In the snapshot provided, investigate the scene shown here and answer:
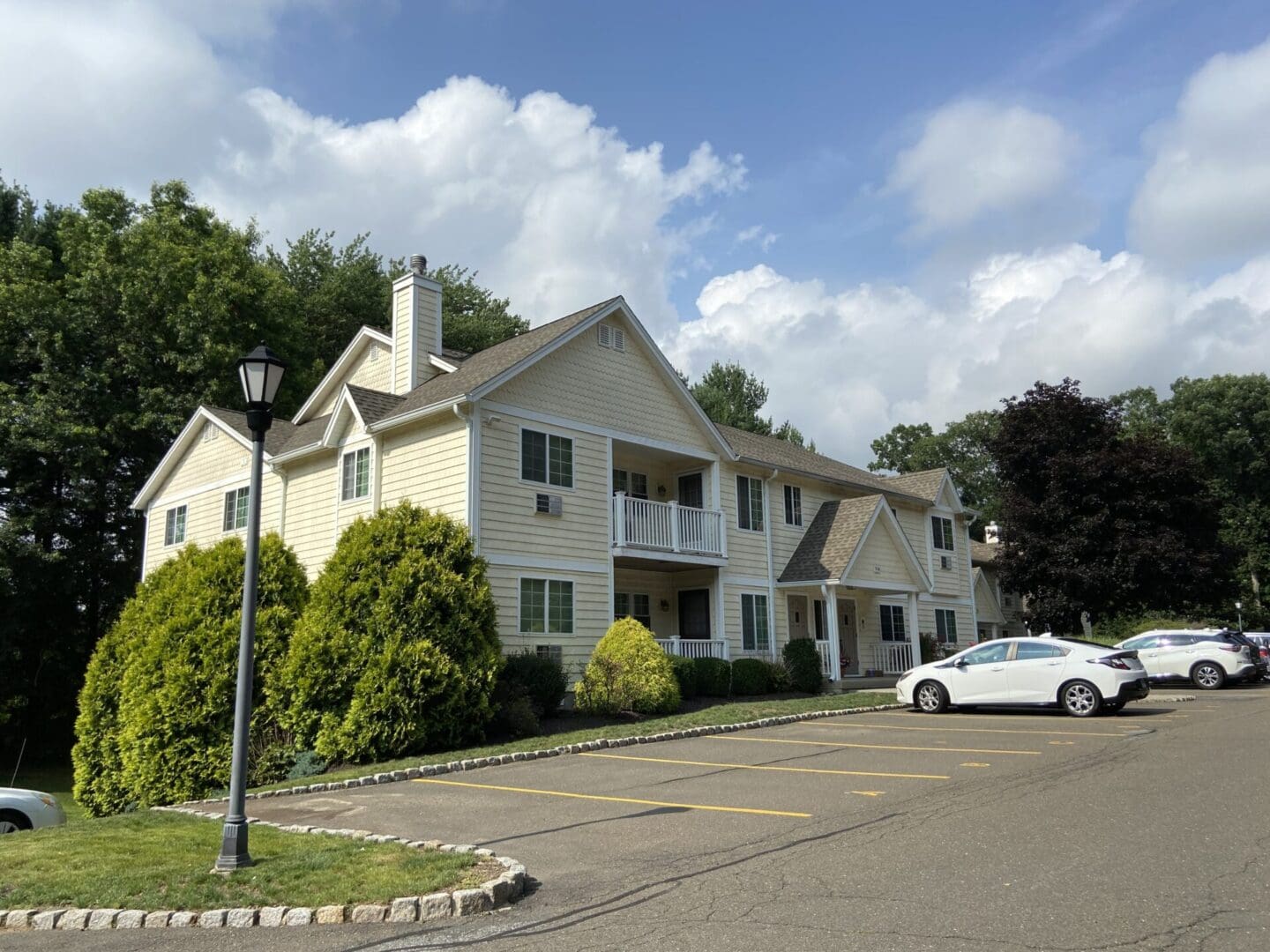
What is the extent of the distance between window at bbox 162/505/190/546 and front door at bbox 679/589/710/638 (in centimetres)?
1472

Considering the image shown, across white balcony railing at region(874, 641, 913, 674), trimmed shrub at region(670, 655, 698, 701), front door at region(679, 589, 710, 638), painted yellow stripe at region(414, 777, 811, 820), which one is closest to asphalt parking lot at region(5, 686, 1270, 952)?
painted yellow stripe at region(414, 777, 811, 820)

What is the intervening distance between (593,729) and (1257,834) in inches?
445

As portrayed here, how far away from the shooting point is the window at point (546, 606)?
66.9ft

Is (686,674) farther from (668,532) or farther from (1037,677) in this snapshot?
(1037,677)

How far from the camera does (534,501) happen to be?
68.6 feet

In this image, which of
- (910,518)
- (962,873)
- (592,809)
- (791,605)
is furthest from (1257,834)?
(910,518)

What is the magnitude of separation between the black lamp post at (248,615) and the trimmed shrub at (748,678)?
51.8 ft

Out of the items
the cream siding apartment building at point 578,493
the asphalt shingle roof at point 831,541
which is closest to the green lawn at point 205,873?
the cream siding apartment building at point 578,493

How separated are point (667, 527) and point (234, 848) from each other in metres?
16.5

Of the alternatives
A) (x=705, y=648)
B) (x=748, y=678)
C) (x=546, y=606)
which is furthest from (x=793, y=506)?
(x=546, y=606)

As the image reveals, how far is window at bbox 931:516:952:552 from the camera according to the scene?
114 feet

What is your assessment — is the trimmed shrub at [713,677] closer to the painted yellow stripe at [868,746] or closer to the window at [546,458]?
the window at [546,458]

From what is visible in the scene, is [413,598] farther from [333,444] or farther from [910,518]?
[910,518]

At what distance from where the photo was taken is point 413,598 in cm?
1650
